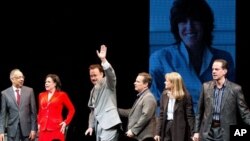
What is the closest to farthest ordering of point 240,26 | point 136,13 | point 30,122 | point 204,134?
point 204,134, point 30,122, point 240,26, point 136,13

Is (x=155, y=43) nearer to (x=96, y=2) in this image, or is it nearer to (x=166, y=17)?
(x=166, y=17)

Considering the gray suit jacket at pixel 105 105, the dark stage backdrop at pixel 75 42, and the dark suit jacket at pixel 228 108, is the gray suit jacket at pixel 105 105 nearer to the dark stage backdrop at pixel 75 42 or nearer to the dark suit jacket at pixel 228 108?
the dark suit jacket at pixel 228 108

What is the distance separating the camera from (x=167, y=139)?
7039 mm

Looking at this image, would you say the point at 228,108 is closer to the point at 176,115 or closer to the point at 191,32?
the point at 176,115

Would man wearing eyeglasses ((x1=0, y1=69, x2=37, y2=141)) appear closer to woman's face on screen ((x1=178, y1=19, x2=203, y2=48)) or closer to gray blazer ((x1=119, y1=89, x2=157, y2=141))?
gray blazer ((x1=119, y1=89, x2=157, y2=141))

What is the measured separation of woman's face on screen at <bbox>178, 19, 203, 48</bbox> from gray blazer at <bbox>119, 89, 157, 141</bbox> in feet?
7.51

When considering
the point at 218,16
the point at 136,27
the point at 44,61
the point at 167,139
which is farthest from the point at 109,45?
the point at 167,139

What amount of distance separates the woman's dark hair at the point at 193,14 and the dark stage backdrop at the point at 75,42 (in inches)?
20.0

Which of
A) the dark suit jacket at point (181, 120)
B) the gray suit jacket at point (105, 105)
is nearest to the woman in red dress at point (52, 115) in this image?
the gray suit jacket at point (105, 105)

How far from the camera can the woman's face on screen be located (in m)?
9.44

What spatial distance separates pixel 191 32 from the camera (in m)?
9.46

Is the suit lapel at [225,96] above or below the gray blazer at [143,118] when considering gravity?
above

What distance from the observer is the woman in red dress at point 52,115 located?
26.4 ft

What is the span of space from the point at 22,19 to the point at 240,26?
349 centimetres
